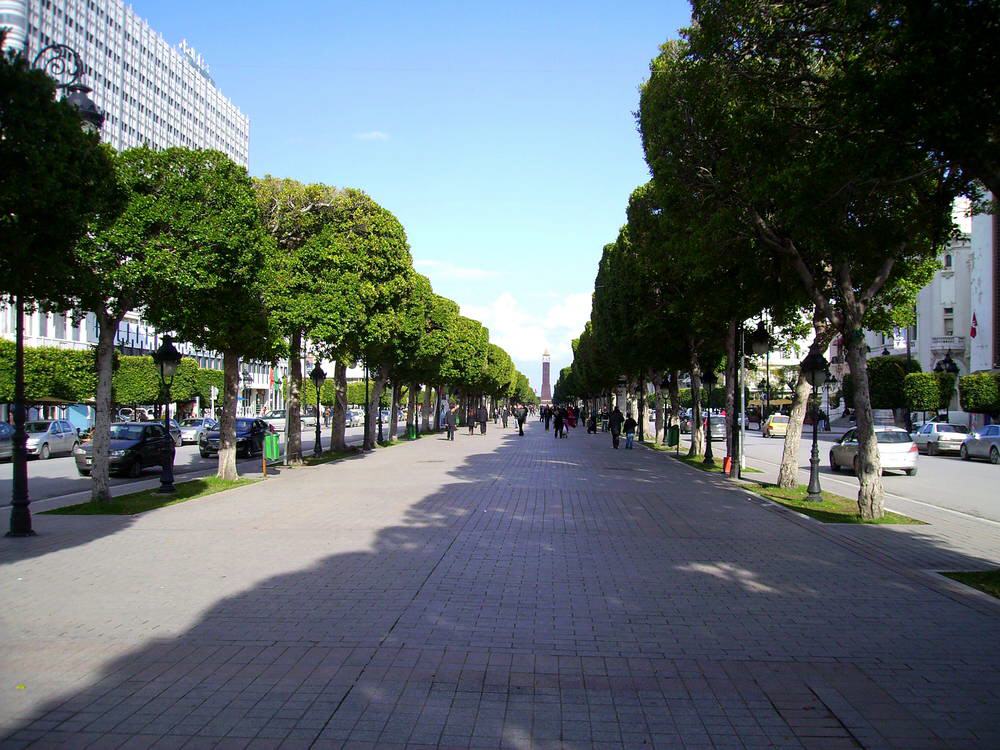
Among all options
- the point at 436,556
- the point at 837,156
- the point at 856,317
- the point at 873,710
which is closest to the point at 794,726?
the point at 873,710

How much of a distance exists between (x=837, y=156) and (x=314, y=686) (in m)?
7.74

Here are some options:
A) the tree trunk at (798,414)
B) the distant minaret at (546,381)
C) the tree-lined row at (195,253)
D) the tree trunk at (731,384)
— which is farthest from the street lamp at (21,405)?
the distant minaret at (546,381)

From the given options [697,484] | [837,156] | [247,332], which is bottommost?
[697,484]

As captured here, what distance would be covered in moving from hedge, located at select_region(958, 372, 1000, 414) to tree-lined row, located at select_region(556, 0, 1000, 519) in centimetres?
2938

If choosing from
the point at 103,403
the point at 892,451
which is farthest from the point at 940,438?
the point at 103,403

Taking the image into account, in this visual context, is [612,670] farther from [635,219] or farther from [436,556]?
[635,219]

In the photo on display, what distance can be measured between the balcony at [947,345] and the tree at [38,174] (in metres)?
66.9

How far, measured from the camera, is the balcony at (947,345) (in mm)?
64375

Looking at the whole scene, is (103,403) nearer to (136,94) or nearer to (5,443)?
(5,443)

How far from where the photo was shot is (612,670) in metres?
6.02

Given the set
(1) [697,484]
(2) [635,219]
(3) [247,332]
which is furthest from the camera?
(2) [635,219]

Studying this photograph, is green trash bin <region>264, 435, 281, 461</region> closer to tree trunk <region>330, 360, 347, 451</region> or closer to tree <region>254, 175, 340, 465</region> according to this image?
tree <region>254, 175, 340, 465</region>

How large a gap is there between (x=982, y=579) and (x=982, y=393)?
1654 inches

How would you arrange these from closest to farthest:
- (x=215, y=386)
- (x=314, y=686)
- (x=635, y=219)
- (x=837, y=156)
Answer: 1. (x=314, y=686)
2. (x=837, y=156)
3. (x=635, y=219)
4. (x=215, y=386)
